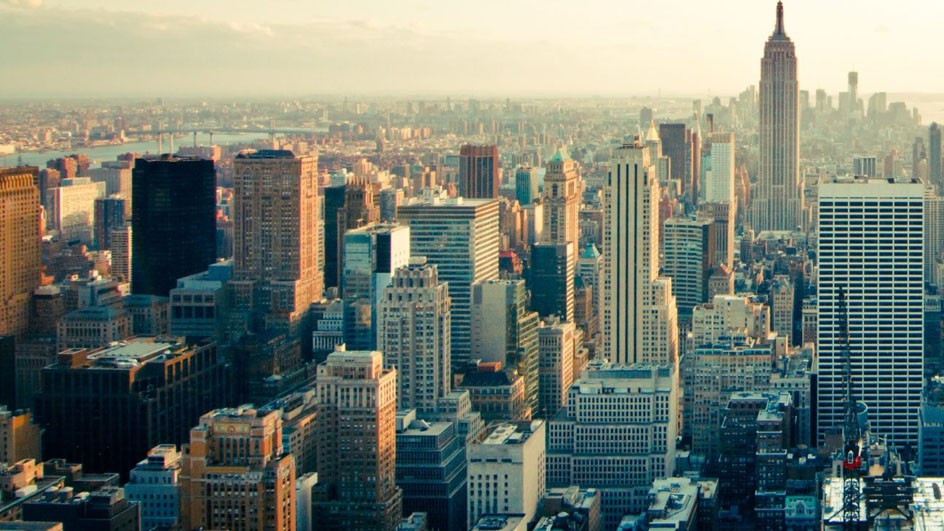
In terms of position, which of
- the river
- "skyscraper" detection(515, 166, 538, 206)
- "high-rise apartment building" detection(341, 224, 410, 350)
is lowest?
"high-rise apartment building" detection(341, 224, 410, 350)

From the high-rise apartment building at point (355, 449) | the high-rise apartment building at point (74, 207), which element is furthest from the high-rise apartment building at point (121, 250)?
the high-rise apartment building at point (355, 449)

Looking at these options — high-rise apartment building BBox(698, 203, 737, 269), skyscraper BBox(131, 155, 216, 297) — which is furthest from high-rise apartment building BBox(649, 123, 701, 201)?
skyscraper BBox(131, 155, 216, 297)

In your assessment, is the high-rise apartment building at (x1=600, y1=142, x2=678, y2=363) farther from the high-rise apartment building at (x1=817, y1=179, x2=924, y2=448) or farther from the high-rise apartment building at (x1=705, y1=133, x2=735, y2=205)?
the high-rise apartment building at (x1=705, y1=133, x2=735, y2=205)

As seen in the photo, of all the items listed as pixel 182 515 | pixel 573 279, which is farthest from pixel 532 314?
pixel 182 515

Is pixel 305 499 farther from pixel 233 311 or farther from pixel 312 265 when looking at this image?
pixel 312 265

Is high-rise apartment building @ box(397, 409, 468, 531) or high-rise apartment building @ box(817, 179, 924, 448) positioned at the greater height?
high-rise apartment building @ box(817, 179, 924, 448)

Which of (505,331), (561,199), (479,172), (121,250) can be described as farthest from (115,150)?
(561,199)
